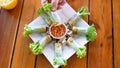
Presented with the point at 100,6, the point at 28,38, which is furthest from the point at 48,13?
the point at 100,6

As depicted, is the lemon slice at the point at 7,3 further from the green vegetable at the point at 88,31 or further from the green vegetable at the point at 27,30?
the green vegetable at the point at 88,31

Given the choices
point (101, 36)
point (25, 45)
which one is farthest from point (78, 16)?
point (25, 45)

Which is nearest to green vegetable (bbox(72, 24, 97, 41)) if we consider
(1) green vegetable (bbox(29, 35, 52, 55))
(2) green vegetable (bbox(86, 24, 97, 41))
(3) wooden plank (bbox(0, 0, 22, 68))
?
(2) green vegetable (bbox(86, 24, 97, 41))

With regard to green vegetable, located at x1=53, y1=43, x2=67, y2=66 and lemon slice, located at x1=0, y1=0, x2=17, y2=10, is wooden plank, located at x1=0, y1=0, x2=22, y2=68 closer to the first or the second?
lemon slice, located at x1=0, y1=0, x2=17, y2=10

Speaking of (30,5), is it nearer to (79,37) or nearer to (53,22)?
(53,22)

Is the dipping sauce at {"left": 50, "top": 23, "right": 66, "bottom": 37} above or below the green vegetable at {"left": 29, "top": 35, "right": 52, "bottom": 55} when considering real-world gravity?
above

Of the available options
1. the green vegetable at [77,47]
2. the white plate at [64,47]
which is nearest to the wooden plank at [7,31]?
the white plate at [64,47]

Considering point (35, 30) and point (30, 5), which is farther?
point (30, 5)
